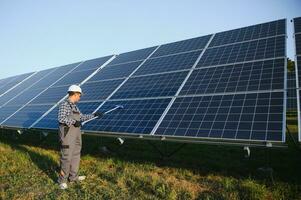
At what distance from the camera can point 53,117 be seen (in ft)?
37.2

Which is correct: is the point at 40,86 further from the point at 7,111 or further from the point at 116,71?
the point at 116,71

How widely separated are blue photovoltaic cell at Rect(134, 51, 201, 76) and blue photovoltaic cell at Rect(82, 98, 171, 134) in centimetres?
228

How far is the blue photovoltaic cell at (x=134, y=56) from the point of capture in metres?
14.5

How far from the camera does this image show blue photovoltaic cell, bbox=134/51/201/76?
11148mm

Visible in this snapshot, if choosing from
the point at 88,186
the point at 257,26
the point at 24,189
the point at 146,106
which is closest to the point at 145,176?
the point at 88,186

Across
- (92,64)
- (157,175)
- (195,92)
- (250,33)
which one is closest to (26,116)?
(92,64)

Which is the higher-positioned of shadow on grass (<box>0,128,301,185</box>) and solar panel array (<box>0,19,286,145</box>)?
solar panel array (<box>0,19,286,145</box>)

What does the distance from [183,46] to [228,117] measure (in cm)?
672

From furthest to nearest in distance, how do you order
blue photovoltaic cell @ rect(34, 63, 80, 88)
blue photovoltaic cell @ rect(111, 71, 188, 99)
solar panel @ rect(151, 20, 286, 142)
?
blue photovoltaic cell @ rect(34, 63, 80, 88) < blue photovoltaic cell @ rect(111, 71, 188, 99) < solar panel @ rect(151, 20, 286, 142)

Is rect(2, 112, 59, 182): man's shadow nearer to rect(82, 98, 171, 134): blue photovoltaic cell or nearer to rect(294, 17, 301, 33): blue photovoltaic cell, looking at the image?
rect(82, 98, 171, 134): blue photovoltaic cell

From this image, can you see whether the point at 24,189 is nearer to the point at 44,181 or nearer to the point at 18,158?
the point at 44,181

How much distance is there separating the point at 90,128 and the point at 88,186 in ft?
8.58

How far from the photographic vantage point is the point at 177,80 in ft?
32.9

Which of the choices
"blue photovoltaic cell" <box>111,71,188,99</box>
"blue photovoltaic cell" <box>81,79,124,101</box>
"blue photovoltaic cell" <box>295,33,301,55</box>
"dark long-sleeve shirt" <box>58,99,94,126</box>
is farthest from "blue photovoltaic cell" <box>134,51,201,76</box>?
"dark long-sleeve shirt" <box>58,99,94,126</box>
